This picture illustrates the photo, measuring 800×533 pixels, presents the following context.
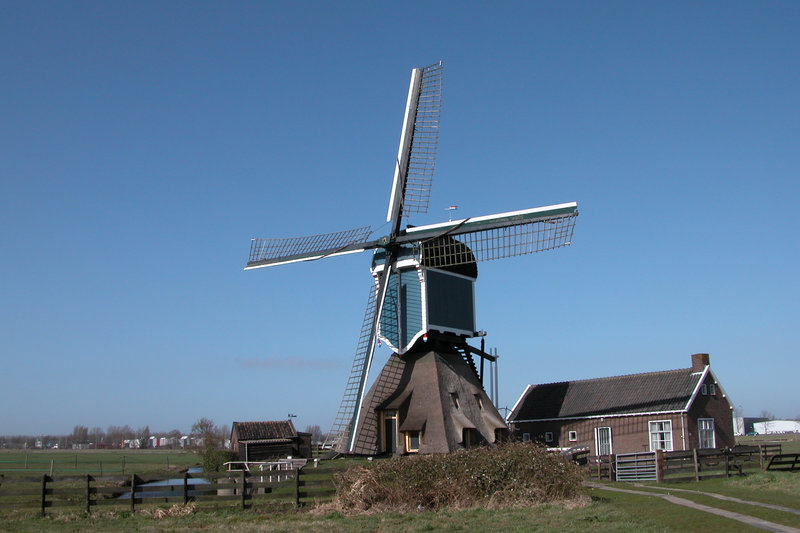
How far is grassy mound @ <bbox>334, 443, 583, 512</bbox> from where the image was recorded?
18.8m

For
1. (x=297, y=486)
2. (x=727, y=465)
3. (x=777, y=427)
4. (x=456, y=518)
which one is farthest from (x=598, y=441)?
(x=777, y=427)

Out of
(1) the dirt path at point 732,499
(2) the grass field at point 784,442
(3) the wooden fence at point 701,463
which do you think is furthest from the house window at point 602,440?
(2) the grass field at point 784,442

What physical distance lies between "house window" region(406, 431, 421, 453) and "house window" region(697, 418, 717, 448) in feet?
46.1

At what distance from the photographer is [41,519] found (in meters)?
18.8

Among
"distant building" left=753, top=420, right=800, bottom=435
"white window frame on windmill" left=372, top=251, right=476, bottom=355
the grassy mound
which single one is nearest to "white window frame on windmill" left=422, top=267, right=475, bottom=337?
"white window frame on windmill" left=372, top=251, right=476, bottom=355

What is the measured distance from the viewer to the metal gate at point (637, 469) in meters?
27.4

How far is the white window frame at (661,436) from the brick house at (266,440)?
56.1ft

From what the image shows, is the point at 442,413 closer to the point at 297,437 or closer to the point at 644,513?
the point at 644,513

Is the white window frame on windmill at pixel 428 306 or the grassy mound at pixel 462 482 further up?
the white window frame on windmill at pixel 428 306

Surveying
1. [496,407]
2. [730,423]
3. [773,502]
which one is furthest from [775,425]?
[773,502]

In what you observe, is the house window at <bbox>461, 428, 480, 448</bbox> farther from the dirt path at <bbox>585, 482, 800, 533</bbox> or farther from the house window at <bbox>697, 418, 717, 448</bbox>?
the house window at <bbox>697, 418, 717, 448</bbox>

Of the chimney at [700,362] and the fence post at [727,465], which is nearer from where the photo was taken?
the fence post at [727,465]

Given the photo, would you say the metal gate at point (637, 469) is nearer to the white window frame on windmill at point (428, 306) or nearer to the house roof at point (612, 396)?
the house roof at point (612, 396)

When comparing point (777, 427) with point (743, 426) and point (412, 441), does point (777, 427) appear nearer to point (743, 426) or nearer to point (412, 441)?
point (743, 426)
